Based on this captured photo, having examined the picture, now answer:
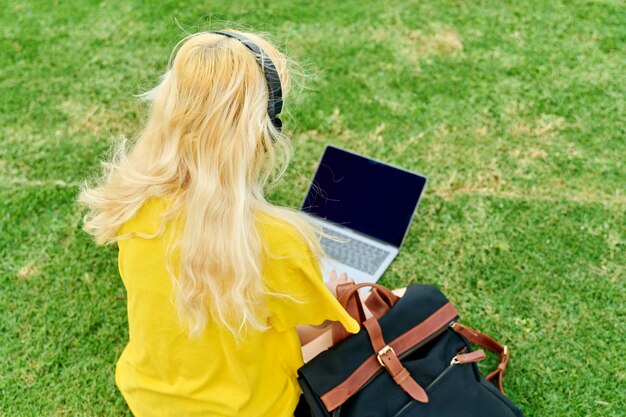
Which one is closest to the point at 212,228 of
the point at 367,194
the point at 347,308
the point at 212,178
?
the point at 212,178

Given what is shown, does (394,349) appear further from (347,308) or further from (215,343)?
(215,343)

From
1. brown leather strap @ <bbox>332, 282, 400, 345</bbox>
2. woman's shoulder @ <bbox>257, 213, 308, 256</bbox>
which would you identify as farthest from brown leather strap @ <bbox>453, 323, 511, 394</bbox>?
woman's shoulder @ <bbox>257, 213, 308, 256</bbox>

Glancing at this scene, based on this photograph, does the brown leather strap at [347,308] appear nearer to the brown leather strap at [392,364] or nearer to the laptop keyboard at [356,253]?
the brown leather strap at [392,364]

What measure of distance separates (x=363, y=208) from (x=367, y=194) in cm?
7

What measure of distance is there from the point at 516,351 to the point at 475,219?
68cm

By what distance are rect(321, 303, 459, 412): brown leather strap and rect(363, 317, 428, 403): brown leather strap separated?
0.10 ft

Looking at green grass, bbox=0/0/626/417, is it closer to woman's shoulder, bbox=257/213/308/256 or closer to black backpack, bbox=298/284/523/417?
black backpack, bbox=298/284/523/417

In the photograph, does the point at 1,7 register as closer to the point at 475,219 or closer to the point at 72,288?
the point at 72,288

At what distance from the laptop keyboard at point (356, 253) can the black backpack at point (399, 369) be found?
1.89ft

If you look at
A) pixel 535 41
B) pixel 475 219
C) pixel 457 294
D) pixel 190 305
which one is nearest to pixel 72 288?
pixel 190 305

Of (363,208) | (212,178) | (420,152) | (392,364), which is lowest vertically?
(392,364)

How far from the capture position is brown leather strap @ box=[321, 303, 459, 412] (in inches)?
67.7

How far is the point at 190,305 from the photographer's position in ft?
4.83

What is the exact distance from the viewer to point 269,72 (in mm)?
1473
